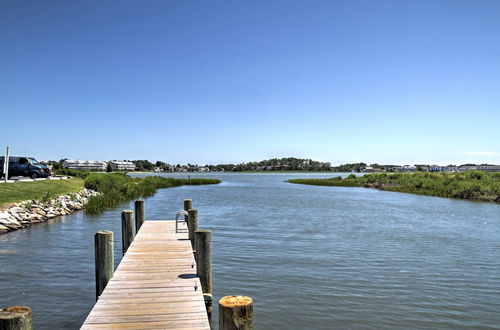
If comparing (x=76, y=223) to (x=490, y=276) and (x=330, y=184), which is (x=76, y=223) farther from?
(x=330, y=184)

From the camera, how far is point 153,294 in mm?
7746

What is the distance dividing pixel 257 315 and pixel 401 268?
23.9ft

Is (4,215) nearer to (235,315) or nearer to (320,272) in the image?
(320,272)

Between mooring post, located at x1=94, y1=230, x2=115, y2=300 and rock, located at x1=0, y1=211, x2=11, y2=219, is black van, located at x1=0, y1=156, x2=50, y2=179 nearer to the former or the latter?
rock, located at x1=0, y1=211, x2=11, y2=219

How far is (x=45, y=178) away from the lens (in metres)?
37.7

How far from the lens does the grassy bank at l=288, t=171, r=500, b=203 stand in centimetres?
4306

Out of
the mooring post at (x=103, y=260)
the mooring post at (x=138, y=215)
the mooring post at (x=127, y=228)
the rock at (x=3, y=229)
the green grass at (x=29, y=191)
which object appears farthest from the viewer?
the green grass at (x=29, y=191)

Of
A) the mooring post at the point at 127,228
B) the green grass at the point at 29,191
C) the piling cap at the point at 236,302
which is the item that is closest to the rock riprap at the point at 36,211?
the green grass at the point at 29,191

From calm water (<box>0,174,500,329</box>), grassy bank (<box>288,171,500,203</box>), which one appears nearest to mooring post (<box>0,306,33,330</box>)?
calm water (<box>0,174,500,329</box>)

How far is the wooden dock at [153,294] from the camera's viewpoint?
639 cm

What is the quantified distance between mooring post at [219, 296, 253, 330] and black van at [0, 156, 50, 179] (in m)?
37.0

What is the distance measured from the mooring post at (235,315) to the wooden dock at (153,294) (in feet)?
5.53

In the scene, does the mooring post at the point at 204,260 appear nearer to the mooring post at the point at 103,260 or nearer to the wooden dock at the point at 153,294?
the wooden dock at the point at 153,294

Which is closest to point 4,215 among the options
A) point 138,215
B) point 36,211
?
point 36,211
